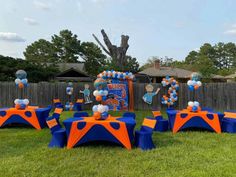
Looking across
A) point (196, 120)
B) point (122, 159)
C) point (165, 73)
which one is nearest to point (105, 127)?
point (122, 159)

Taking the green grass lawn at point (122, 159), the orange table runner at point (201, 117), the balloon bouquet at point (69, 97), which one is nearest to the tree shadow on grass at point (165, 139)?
the green grass lawn at point (122, 159)

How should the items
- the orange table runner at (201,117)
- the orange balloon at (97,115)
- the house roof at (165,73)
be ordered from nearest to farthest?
1. the orange balloon at (97,115)
2. the orange table runner at (201,117)
3. the house roof at (165,73)

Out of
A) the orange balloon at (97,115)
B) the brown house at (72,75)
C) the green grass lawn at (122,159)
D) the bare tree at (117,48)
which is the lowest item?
the green grass lawn at (122,159)

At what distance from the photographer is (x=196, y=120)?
25.3 feet

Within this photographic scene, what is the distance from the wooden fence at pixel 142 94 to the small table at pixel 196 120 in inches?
269

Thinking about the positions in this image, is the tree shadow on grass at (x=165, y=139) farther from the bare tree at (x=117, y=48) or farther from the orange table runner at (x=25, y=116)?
the bare tree at (x=117, y=48)

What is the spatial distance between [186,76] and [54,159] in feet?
92.1

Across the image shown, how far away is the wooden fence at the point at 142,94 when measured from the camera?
14.4 m

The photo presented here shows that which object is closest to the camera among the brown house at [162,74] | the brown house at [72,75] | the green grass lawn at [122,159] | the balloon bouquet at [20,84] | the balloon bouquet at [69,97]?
the green grass lawn at [122,159]

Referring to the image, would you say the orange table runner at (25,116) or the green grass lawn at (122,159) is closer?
the green grass lawn at (122,159)

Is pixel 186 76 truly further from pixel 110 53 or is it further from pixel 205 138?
pixel 205 138

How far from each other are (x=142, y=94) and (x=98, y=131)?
29.9 feet

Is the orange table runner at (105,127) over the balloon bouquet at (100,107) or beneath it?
beneath

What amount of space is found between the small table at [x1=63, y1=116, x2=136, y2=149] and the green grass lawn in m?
0.19
